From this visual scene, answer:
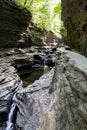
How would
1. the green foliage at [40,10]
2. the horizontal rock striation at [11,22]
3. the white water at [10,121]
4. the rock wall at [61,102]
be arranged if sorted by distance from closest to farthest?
the rock wall at [61,102], the white water at [10,121], the horizontal rock striation at [11,22], the green foliage at [40,10]

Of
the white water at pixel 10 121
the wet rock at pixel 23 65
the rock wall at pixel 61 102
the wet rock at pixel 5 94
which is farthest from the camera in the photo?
the wet rock at pixel 23 65

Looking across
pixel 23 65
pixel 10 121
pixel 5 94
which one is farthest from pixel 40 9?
pixel 10 121

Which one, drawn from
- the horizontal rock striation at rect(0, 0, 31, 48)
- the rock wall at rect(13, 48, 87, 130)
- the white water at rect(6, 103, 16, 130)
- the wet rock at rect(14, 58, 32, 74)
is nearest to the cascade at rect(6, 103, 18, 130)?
the white water at rect(6, 103, 16, 130)

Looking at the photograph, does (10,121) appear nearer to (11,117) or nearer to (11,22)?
(11,117)

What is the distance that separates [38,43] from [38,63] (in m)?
7.14

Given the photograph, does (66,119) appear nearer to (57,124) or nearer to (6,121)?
(57,124)

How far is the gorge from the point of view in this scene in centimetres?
348

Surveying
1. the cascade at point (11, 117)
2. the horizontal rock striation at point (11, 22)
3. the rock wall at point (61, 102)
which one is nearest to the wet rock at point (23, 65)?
the horizontal rock striation at point (11, 22)

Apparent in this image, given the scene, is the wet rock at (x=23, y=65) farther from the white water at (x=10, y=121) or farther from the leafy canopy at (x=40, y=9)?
the leafy canopy at (x=40, y=9)

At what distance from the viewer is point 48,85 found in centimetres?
824

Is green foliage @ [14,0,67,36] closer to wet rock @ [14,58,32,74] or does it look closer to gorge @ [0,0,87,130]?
gorge @ [0,0,87,130]

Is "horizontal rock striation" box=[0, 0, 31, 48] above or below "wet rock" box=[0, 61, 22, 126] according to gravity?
above

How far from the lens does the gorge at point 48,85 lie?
11.4 feet

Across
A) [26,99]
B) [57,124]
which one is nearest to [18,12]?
[26,99]
